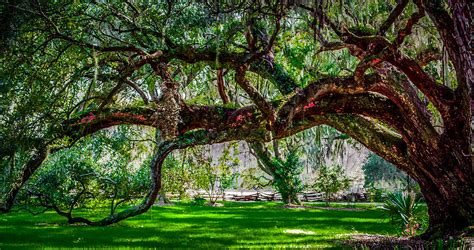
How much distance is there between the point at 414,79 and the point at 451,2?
8.08ft

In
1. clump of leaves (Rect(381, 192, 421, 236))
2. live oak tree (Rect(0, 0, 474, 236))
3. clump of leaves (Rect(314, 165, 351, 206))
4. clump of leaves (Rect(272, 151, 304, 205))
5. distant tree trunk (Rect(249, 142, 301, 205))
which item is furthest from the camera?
clump of leaves (Rect(314, 165, 351, 206))

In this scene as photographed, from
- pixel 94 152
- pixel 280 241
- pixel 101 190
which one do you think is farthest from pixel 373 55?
pixel 94 152

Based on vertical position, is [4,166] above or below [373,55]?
below

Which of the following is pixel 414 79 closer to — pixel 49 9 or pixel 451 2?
pixel 451 2

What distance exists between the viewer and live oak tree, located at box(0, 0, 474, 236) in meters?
6.48

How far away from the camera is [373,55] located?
6953 mm

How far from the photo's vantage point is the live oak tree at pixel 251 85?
6.48 metres

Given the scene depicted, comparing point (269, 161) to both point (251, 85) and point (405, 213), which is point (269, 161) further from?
point (251, 85)

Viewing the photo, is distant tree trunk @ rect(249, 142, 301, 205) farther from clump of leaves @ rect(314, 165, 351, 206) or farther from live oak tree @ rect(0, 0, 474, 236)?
live oak tree @ rect(0, 0, 474, 236)

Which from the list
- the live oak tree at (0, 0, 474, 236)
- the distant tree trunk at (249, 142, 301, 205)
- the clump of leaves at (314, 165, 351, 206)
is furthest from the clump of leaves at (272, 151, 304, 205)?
the live oak tree at (0, 0, 474, 236)

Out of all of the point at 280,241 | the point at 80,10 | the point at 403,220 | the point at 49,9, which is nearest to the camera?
the point at 49,9

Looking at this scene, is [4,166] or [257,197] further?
[257,197]

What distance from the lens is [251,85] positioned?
24.1ft

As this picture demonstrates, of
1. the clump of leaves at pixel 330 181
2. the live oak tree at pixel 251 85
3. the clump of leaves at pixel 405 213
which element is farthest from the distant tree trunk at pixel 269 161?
the live oak tree at pixel 251 85
